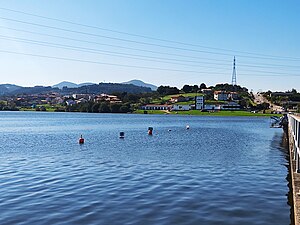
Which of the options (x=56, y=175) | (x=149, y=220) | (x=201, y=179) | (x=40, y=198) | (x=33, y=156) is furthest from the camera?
(x=33, y=156)

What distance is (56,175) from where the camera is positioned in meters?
24.8

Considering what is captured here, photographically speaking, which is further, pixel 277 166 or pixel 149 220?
pixel 277 166

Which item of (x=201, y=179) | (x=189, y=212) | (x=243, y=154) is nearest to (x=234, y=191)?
(x=201, y=179)

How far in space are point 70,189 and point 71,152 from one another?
18.6 metres

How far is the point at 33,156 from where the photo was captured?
3538 centimetres

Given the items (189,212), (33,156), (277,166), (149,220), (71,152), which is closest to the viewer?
(149,220)

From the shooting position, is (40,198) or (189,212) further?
(40,198)

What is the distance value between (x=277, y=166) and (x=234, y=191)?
1109 centimetres

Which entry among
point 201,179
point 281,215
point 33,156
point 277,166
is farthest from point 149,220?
point 33,156

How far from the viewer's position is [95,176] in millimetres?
24234

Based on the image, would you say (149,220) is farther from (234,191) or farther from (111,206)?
(234,191)

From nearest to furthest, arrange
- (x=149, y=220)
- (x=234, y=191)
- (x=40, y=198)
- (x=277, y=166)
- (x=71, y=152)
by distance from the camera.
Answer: (x=149, y=220)
(x=40, y=198)
(x=234, y=191)
(x=277, y=166)
(x=71, y=152)

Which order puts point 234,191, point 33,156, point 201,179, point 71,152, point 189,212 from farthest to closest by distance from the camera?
point 71,152
point 33,156
point 201,179
point 234,191
point 189,212

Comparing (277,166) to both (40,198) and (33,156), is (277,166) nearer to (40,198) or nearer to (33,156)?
(40,198)
